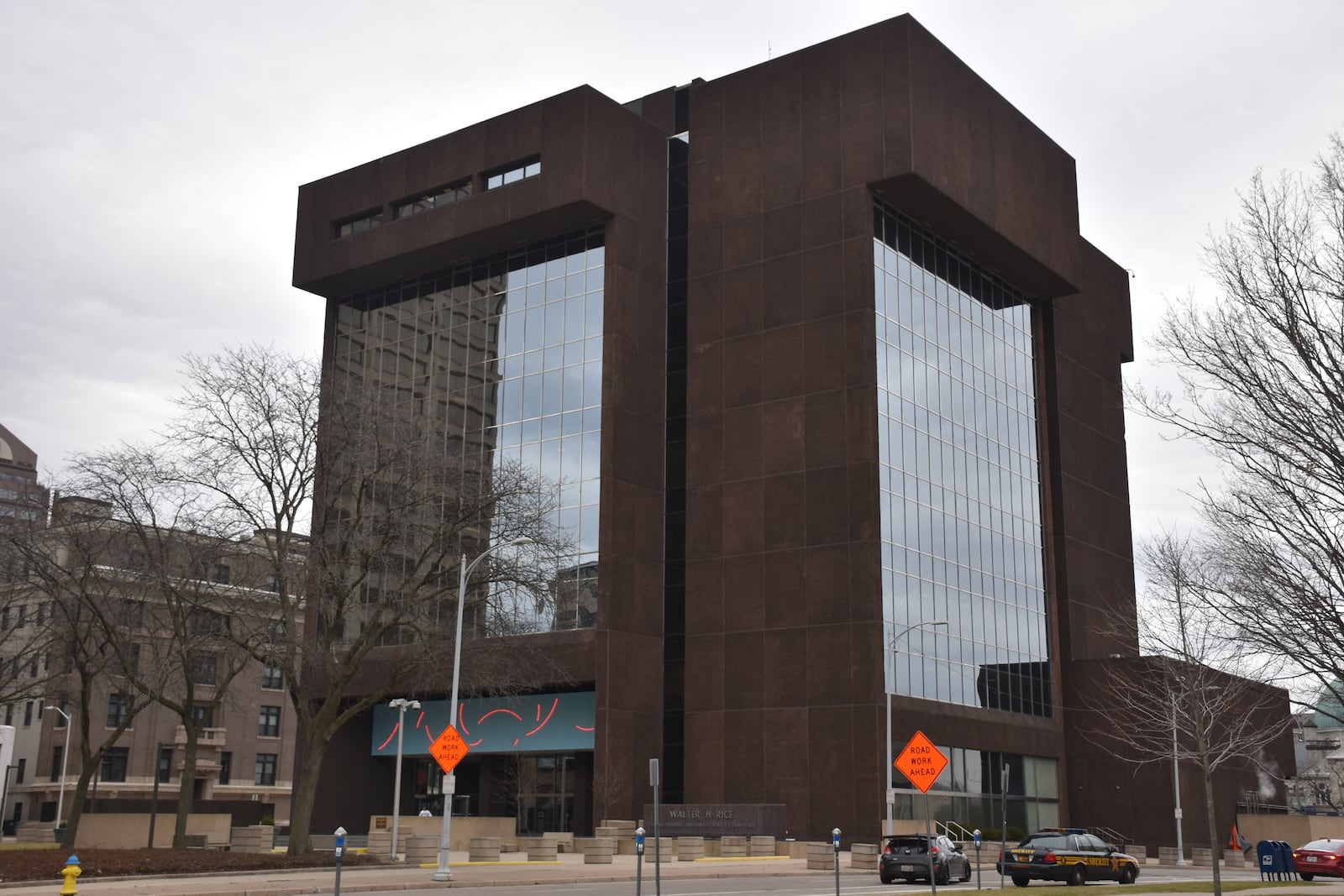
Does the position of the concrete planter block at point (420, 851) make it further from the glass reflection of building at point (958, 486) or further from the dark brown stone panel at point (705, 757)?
the glass reflection of building at point (958, 486)

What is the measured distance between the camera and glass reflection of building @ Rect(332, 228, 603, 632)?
58094 mm

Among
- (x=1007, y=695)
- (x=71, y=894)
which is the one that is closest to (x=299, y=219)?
(x=1007, y=695)

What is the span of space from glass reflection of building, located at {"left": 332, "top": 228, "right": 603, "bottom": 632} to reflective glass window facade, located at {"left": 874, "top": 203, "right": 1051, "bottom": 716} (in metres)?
12.7

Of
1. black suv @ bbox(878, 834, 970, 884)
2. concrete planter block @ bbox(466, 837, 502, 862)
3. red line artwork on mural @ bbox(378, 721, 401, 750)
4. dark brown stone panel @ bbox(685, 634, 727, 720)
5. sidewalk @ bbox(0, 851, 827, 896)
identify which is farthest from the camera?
red line artwork on mural @ bbox(378, 721, 401, 750)

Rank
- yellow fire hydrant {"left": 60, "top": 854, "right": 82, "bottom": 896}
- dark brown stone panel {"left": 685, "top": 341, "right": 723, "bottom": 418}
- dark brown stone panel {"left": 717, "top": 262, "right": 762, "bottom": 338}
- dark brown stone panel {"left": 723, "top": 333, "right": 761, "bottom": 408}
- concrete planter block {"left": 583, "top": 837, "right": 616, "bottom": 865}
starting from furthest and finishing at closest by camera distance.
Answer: dark brown stone panel {"left": 685, "top": 341, "right": 723, "bottom": 418}
dark brown stone panel {"left": 717, "top": 262, "right": 762, "bottom": 338}
dark brown stone panel {"left": 723, "top": 333, "right": 761, "bottom": 408}
concrete planter block {"left": 583, "top": 837, "right": 616, "bottom": 865}
yellow fire hydrant {"left": 60, "top": 854, "right": 82, "bottom": 896}

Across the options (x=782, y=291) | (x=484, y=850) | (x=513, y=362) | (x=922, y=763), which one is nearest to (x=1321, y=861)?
(x=922, y=763)

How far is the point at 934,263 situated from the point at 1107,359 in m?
18.8

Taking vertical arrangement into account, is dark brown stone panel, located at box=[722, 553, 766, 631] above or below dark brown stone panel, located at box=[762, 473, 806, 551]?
below

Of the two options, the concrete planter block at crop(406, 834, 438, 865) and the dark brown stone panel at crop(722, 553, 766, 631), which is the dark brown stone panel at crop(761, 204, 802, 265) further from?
the concrete planter block at crop(406, 834, 438, 865)

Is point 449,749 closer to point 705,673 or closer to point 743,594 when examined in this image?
point 705,673

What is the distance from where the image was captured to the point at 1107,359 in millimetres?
76062

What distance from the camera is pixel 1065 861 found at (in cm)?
3716

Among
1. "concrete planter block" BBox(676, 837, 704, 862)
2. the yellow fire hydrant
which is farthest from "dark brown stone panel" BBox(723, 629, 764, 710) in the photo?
the yellow fire hydrant

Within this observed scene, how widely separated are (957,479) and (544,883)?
111ft
